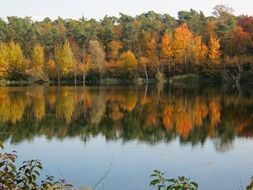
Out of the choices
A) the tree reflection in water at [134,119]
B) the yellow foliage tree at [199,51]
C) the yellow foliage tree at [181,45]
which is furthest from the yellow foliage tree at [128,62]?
the tree reflection in water at [134,119]

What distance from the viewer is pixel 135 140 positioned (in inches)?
586

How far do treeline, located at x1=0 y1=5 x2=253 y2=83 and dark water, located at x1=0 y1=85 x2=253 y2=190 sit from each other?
25515mm

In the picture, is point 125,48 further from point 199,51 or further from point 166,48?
point 199,51

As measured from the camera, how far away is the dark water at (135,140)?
33.9 ft

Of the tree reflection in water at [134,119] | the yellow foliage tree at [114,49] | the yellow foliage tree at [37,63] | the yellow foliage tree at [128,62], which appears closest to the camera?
the tree reflection in water at [134,119]

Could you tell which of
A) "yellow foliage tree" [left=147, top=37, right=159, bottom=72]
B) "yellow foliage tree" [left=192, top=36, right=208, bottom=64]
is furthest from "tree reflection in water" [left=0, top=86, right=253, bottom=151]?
"yellow foliage tree" [left=147, top=37, right=159, bottom=72]

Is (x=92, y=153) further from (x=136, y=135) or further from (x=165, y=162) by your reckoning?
(x=136, y=135)

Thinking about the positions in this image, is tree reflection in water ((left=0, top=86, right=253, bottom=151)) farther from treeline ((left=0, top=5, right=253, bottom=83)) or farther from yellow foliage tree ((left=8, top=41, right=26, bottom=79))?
yellow foliage tree ((left=8, top=41, right=26, bottom=79))

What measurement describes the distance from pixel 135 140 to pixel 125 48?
153 feet

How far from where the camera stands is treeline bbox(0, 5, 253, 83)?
51156 millimetres

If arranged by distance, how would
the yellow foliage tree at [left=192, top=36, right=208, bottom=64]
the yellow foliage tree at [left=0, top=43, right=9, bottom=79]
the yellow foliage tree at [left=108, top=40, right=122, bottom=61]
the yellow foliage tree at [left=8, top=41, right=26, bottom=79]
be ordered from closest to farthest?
1. the yellow foliage tree at [left=192, top=36, right=208, bottom=64]
2. the yellow foliage tree at [left=0, top=43, right=9, bottom=79]
3. the yellow foliage tree at [left=108, top=40, right=122, bottom=61]
4. the yellow foliage tree at [left=8, top=41, right=26, bottom=79]

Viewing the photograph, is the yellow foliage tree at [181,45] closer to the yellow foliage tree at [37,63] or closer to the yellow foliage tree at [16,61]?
the yellow foliage tree at [37,63]

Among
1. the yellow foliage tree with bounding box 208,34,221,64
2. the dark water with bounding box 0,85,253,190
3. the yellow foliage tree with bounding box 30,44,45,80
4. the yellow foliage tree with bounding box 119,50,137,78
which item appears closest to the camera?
the dark water with bounding box 0,85,253,190

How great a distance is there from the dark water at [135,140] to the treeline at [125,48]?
2552 centimetres
